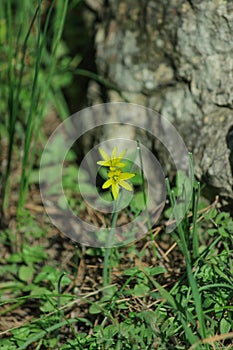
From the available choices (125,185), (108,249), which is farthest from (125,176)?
(108,249)

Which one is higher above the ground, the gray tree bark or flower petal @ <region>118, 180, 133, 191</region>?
the gray tree bark

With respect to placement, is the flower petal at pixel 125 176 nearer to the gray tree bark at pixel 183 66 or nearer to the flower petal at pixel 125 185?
the flower petal at pixel 125 185

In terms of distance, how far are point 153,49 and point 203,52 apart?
24 centimetres

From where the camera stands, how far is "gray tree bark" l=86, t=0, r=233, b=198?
1.79 meters

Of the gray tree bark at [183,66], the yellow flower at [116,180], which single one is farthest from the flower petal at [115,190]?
the gray tree bark at [183,66]

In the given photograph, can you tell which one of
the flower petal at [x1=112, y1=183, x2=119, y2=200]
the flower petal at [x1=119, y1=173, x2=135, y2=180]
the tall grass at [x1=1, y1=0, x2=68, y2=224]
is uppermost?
the tall grass at [x1=1, y1=0, x2=68, y2=224]

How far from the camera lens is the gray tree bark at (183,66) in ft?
5.89

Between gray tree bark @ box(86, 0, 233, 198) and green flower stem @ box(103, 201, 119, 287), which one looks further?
gray tree bark @ box(86, 0, 233, 198)

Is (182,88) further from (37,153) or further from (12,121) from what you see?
(37,153)

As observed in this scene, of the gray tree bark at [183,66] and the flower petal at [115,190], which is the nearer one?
the flower petal at [115,190]

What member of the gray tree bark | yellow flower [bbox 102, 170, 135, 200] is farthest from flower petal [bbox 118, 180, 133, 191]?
the gray tree bark

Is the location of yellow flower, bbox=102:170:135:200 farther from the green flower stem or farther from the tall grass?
the tall grass

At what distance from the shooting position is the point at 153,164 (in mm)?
2027

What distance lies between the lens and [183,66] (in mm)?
1938
